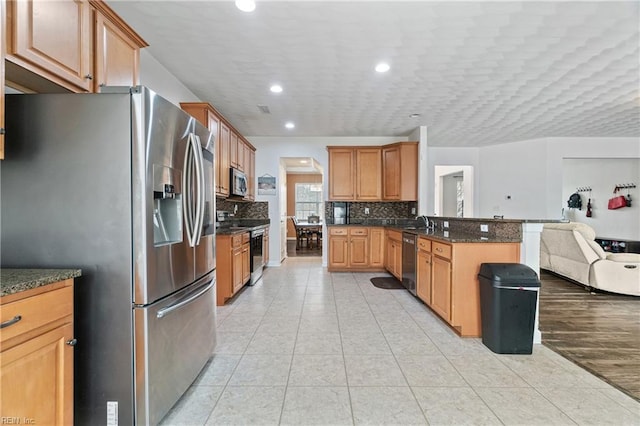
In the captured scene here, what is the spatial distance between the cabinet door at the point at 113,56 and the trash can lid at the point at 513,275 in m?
3.09

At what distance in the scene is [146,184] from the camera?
4.80 ft

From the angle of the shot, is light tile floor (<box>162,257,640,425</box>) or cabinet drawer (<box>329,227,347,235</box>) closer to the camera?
light tile floor (<box>162,257,640,425</box>)

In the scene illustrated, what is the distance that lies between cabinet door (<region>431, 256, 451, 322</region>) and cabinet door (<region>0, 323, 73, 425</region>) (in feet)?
9.13

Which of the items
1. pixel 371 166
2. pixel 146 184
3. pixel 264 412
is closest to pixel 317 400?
pixel 264 412

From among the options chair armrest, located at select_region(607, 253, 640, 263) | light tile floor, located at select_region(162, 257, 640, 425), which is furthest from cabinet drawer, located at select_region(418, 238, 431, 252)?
chair armrest, located at select_region(607, 253, 640, 263)

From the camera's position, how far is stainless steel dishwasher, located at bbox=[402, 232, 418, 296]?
3.82 m

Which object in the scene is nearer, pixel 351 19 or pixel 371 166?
pixel 351 19

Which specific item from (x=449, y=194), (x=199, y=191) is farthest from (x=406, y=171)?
(x=449, y=194)

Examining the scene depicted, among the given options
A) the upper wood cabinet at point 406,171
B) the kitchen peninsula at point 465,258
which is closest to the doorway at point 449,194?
the upper wood cabinet at point 406,171

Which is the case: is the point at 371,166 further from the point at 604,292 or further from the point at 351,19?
the point at 604,292

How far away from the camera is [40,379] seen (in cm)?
114

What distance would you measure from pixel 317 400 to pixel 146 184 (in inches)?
63.1

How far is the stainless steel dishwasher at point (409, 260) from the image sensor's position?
12.5 feet

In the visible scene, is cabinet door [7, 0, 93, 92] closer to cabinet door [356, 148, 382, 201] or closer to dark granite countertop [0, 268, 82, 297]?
dark granite countertop [0, 268, 82, 297]
